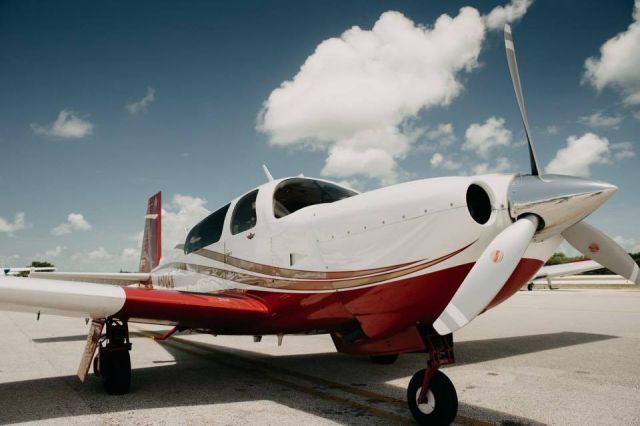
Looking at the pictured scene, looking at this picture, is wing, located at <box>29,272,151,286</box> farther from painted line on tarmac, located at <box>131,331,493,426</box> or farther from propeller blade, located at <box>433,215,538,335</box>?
propeller blade, located at <box>433,215,538,335</box>

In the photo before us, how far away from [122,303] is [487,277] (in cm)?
359

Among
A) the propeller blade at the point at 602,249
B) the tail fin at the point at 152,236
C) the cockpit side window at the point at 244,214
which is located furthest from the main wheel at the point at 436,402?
the tail fin at the point at 152,236

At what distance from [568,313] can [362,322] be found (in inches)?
475

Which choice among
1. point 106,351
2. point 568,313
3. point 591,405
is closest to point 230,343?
point 106,351

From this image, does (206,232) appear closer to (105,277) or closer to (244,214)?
(244,214)

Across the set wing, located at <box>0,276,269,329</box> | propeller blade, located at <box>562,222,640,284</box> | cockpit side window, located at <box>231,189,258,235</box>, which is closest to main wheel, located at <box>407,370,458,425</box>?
propeller blade, located at <box>562,222,640,284</box>

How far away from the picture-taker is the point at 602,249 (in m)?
3.80

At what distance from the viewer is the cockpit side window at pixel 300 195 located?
515 cm

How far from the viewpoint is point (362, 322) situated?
4.07 m

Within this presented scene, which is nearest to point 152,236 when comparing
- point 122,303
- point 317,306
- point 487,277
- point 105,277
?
point 105,277

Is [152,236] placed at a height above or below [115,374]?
above

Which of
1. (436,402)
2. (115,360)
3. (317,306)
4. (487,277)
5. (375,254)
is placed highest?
(375,254)

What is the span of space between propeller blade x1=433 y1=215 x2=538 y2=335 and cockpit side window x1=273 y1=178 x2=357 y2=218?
2348 mm

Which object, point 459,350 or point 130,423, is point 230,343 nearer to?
point 459,350
